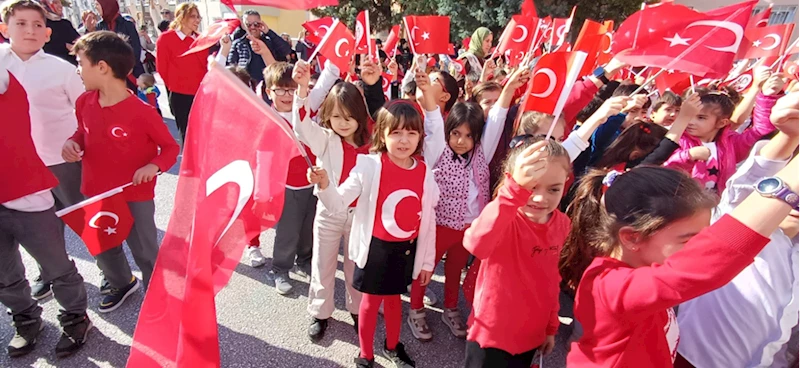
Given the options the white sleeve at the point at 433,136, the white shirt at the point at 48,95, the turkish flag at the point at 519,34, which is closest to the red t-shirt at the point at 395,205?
the white sleeve at the point at 433,136

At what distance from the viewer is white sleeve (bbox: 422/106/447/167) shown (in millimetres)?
2479

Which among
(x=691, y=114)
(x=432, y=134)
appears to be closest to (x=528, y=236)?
(x=432, y=134)

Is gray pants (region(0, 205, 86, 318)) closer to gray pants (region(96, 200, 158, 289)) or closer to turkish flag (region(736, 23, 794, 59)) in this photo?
gray pants (region(96, 200, 158, 289))

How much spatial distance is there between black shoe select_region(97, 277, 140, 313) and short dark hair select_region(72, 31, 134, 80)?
4.51ft

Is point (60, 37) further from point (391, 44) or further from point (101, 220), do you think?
point (101, 220)

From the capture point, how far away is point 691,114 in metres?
2.43

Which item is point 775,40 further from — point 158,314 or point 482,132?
point 158,314

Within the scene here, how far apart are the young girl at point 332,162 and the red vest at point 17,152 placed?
4.33 feet

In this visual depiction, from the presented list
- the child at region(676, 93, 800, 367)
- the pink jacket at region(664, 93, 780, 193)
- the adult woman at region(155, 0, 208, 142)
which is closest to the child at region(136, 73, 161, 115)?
the adult woman at region(155, 0, 208, 142)

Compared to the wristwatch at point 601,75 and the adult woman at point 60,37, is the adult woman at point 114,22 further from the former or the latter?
the wristwatch at point 601,75

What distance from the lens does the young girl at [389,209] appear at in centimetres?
215

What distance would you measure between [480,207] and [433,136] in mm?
565

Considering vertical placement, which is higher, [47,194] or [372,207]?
[372,207]

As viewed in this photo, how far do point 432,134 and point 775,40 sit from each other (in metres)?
4.37
